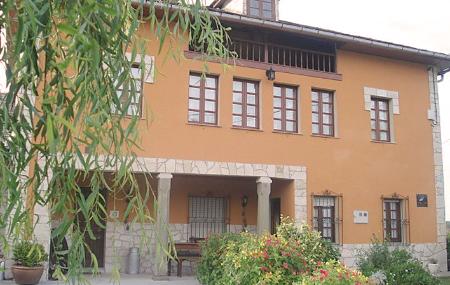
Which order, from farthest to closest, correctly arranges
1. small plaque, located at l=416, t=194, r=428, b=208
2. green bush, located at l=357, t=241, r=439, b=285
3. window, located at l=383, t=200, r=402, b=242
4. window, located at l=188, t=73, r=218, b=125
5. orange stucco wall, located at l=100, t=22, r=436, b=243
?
small plaque, located at l=416, t=194, r=428, b=208 → window, located at l=383, t=200, r=402, b=242 → window, located at l=188, t=73, r=218, b=125 → orange stucco wall, located at l=100, t=22, r=436, b=243 → green bush, located at l=357, t=241, r=439, b=285

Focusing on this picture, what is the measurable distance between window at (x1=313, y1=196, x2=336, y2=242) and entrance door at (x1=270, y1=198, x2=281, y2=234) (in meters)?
1.18

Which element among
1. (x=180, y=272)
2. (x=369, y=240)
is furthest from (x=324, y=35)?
(x=180, y=272)

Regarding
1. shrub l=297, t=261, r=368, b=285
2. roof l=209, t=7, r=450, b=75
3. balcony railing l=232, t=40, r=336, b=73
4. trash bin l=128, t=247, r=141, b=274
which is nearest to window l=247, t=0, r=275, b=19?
balcony railing l=232, t=40, r=336, b=73

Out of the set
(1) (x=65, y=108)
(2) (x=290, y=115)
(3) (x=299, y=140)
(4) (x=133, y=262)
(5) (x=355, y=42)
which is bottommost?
(4) (x=133, y=262)

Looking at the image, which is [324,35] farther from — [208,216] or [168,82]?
[208,216]

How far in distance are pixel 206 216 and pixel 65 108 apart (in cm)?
1233

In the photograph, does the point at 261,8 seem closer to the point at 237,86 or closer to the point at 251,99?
the point at 237,86

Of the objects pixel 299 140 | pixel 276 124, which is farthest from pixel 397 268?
pixel 276 124

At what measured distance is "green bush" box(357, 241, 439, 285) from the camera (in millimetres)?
Result: 9180

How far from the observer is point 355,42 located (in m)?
13.5

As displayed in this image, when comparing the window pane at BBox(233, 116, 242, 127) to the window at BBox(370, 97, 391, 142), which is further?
the window at BBox(370, 97, 391, 142)

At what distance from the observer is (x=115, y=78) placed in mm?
1887

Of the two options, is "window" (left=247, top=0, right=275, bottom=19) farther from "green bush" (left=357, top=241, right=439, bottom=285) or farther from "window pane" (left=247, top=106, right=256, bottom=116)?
"green bush" (left=357, top=241, right=439, bottom=285)

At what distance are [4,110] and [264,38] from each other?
1190cm
